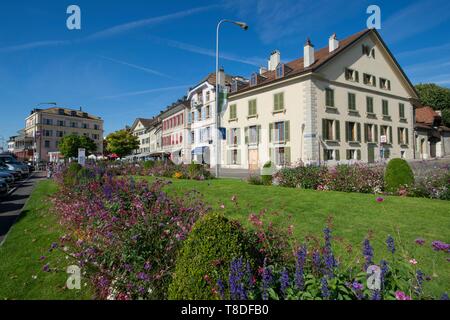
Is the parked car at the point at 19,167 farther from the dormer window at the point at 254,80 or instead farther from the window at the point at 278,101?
the window at the point at 278,101

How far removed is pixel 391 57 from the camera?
102ft

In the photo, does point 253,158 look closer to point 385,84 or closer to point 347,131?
point 347,131

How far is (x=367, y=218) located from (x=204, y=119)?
31.8 m

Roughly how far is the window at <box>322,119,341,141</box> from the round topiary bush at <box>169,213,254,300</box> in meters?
24.4

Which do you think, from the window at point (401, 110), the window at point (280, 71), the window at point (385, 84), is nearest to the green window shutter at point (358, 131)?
the window at point (385, 84)

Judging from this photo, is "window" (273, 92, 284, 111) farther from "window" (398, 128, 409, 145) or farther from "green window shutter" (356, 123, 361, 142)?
"window" (398, 128, 409, 145)

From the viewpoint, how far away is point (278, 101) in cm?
2703

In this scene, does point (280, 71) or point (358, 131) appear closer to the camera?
point (358, 131)

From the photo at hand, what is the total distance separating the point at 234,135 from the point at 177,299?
99.5 ft

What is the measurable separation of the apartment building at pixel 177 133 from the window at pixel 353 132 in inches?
876

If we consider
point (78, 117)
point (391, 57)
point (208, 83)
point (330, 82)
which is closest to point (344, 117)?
point (330, 82)

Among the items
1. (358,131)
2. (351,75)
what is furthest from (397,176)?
(351,75)

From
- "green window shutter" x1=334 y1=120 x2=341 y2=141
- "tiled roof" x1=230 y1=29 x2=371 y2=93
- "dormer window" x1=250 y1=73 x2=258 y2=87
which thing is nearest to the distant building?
"tiled roof" x1=230 y1=29 x2=371 y2=93

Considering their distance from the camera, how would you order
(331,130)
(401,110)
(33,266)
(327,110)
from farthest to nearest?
(401,110) < (331,130) < (327,110) < (33,266)
